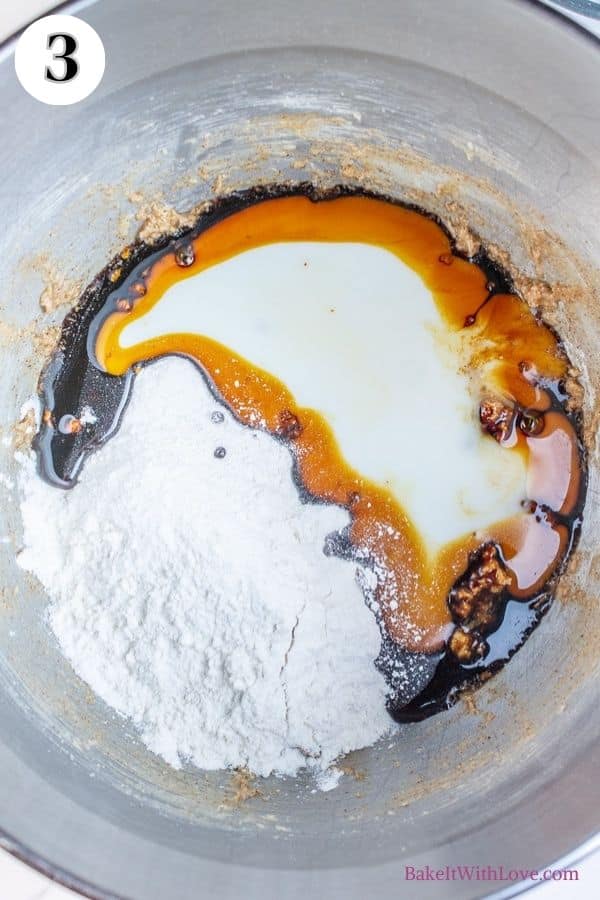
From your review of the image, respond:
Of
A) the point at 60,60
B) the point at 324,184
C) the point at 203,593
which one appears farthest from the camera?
the point at 324,184

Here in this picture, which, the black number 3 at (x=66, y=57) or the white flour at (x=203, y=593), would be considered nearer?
the black number 3 at (x=66, y=57)

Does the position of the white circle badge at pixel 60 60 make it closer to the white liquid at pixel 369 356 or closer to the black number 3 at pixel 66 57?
the black number 3 at pixel 66 57

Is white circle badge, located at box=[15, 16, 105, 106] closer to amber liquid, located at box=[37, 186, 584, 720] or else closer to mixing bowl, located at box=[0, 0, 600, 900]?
mixing bowl, located at box=[0, 0, 600, 900]

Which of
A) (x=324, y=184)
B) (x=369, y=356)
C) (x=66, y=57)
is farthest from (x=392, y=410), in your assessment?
(x=66, y=57)

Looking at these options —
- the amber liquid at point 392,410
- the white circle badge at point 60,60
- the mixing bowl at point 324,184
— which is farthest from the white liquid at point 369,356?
the white circle badge at point 60,60

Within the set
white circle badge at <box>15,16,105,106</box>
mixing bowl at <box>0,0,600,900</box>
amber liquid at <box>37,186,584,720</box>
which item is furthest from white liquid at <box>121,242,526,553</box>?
white circle badge at <box>15,16,105,106</box>

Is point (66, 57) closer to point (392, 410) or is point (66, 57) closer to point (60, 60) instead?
point (60, 60)
